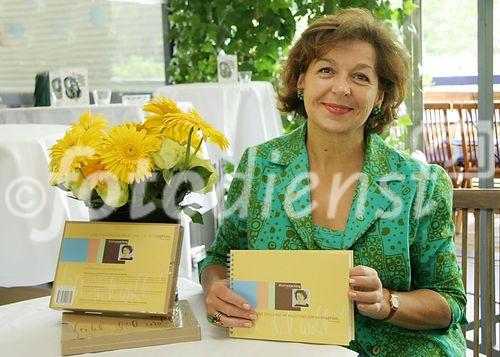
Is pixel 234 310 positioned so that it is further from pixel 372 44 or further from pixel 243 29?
pixel 243 29

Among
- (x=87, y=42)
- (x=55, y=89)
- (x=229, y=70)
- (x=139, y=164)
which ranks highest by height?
(x=87, y=42)

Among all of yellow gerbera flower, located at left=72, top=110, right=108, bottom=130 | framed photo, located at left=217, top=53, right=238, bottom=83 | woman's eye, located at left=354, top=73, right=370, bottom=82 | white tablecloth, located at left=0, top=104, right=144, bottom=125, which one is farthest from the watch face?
framed photo, located at left=217, top=53, right=238, bottom=83

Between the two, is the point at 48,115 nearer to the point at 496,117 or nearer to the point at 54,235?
the point at 54,235

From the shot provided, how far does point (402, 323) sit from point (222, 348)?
0.42m

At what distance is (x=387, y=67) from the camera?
58.1 inches

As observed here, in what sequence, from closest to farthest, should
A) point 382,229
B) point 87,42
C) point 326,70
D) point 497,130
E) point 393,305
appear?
point 393,305
point 382,229
point 326,70
point 497,130
point 87,42

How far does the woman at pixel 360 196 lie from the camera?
132cm

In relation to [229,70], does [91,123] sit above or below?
below

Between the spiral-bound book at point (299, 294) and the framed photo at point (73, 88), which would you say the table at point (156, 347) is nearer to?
the spiral-bound book at point (299, 294)

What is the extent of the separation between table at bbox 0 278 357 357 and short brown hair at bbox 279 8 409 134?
2.15ft

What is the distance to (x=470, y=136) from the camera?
386 cm

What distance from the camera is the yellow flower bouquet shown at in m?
0.98

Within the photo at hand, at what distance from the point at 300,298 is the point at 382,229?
413 millimetres

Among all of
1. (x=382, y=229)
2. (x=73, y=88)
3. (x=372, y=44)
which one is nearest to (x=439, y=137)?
(x=73, y=88)
